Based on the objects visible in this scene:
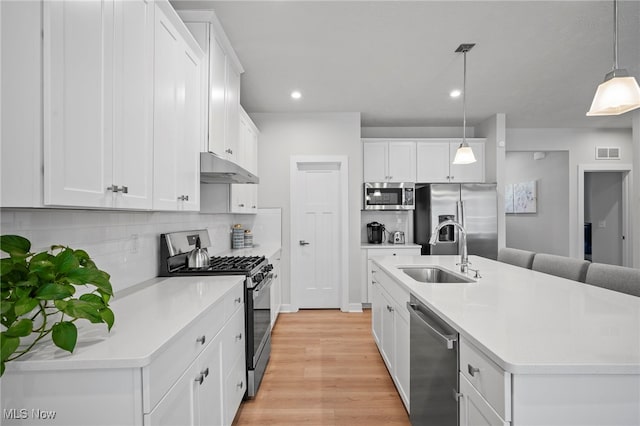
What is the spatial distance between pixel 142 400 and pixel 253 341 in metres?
1.44

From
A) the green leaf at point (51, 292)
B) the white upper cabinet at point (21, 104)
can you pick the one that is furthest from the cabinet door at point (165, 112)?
the green leaf at point (51, 292)

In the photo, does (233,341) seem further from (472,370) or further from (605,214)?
(605,214)

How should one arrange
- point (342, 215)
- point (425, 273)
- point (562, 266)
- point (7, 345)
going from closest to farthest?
point (7, 345)
point (562, 266)
point (425, 273)
point (342, 215)

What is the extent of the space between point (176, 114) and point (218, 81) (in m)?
0.79

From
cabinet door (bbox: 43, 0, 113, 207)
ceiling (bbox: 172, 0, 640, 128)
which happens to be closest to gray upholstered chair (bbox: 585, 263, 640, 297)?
ceiling (bbox: 172, 0, 640, 128)

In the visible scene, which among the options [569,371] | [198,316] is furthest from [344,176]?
[569,371]

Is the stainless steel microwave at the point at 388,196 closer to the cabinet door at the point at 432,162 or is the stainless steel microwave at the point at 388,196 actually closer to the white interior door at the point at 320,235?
the cabinet door at the point at 432,162

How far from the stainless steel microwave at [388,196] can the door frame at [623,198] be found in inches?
119

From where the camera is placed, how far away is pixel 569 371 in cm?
96

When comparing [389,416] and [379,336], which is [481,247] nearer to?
[379,336]

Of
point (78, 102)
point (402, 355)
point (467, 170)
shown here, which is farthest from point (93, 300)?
point (467, 170)

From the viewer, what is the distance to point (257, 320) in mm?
2520

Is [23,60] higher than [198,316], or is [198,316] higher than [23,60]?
[23,60]

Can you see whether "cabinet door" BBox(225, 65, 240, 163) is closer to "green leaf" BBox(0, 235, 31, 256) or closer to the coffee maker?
"green leaf" BBox(0, 235, 31, 256)
